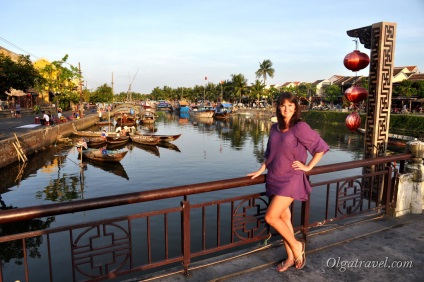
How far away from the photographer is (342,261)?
357cm

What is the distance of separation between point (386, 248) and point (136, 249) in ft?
25.2

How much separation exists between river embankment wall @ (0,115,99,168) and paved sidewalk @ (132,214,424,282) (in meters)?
19.4

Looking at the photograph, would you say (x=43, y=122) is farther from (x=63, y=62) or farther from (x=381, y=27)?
(x=381, y=27)

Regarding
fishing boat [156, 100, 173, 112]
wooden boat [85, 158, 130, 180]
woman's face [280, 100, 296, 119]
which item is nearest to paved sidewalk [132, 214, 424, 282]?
woman's face [280, 100, 296, 119]

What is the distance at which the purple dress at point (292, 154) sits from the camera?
3053mm

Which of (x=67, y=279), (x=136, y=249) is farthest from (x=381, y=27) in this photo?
(x=67, y=279)

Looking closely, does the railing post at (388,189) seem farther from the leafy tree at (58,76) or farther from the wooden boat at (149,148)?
the leafy tree at (58,76)

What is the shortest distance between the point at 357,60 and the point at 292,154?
181 inches

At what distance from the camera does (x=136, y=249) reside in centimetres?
964

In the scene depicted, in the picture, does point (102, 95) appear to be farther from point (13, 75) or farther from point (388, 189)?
point (388, 189)

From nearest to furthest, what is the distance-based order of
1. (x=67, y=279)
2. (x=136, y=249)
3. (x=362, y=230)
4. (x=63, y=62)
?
1. (x=362, y=230)
2. (x=67, y=279)
3. (x=136, y=249)
4. (x=63, y=62)

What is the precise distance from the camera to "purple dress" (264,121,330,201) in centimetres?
305

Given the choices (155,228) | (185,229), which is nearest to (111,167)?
(155,228)

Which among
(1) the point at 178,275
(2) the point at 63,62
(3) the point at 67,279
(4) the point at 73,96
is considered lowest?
(3) the point at 67,279
